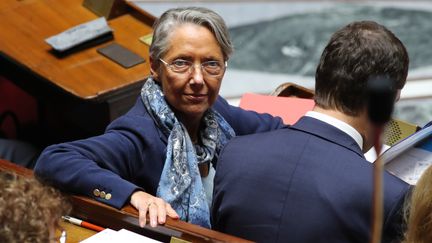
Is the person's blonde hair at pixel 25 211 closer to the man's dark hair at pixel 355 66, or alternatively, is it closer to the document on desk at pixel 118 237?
the document on desk at pixel 118 237

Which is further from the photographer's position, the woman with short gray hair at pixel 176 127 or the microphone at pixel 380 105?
the woman with short gray hair at pixel 176 127

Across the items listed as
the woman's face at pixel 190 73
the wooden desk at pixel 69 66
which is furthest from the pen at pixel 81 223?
the wooden desk at pixel 69 66

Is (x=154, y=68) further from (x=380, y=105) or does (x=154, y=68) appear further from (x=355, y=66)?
(x=380, y=105)

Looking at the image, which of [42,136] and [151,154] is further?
[42,136]

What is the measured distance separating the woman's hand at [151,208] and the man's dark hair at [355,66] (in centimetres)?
39

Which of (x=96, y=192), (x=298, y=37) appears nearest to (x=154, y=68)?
(x=96, y=192)

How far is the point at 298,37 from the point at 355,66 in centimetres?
301

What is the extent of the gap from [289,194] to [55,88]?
1.23 meters

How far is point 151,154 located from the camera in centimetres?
188

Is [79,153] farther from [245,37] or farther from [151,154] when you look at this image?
[245,37]

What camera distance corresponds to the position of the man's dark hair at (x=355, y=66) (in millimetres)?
1673

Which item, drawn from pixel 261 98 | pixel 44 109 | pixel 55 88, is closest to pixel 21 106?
pixel 44 109

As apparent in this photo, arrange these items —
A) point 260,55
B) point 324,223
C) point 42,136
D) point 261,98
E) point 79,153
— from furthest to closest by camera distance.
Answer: point 260,55 < point 42,136 < point 261,98 < point 79,153 < point 324,223

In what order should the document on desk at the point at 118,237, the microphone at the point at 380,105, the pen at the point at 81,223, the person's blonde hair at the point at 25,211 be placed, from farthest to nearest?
1. the pen at the point at 81,223
2. the document on desk at the point at 118,237
3. the person's blonde hair at the point at 25,211
4. the microphone at the point at 380,105
